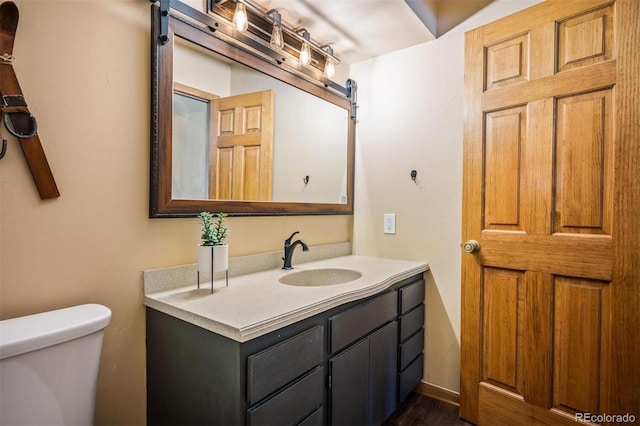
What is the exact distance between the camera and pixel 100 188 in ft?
→ 3.60

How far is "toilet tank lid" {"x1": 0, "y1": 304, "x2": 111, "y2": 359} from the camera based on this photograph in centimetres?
79

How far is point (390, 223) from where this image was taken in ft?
6.78

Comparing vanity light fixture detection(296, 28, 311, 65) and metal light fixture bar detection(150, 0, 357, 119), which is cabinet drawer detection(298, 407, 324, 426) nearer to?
metal light fixture bar detection(150, 0, 357, 119)

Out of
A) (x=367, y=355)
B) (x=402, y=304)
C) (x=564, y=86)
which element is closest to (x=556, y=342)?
(x=402, y=304)

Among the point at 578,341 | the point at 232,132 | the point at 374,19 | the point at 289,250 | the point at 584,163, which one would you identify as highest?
the point at 374,19

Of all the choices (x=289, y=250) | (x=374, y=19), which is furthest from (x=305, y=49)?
(x=289, y=250)

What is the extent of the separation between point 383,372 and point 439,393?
23.8 inches

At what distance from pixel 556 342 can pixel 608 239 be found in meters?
0.50

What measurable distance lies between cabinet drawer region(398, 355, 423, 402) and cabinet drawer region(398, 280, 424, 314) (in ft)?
1.08

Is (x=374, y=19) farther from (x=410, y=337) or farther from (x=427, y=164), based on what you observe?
(x=410, y=337)

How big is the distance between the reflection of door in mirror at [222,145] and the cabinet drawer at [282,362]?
0.72 meters

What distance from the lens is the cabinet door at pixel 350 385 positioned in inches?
48.3

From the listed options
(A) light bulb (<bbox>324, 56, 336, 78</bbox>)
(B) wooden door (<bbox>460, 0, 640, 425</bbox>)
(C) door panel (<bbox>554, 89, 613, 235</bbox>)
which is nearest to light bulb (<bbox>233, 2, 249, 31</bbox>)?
(A) light bulb (<bbox>324, 56, 336, 78</bbox>)

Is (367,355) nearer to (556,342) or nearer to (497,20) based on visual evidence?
(556,342)
